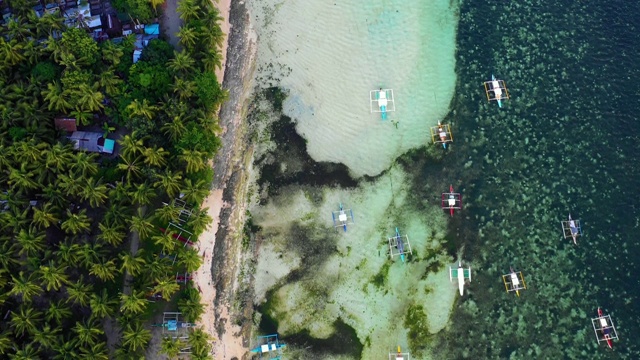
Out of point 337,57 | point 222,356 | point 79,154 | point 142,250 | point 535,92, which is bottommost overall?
point 222,356

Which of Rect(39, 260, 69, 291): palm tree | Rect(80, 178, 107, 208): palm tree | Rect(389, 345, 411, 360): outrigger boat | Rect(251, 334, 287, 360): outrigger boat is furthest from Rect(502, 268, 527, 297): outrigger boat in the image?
Rect(39, 260, 69, 291): palm tree

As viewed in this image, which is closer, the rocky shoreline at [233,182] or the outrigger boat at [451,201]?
the rocky shoreline at [233,182]

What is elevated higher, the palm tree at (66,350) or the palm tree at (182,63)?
the palm tree at (182,63)

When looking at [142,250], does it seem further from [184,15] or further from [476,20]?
[476,20]

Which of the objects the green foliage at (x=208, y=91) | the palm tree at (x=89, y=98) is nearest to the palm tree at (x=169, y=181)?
the green foliage at (x=208, y=91)

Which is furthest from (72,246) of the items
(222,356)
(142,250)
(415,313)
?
(415,313)

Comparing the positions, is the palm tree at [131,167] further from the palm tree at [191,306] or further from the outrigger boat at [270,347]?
the outrigger boat at [270,347]
